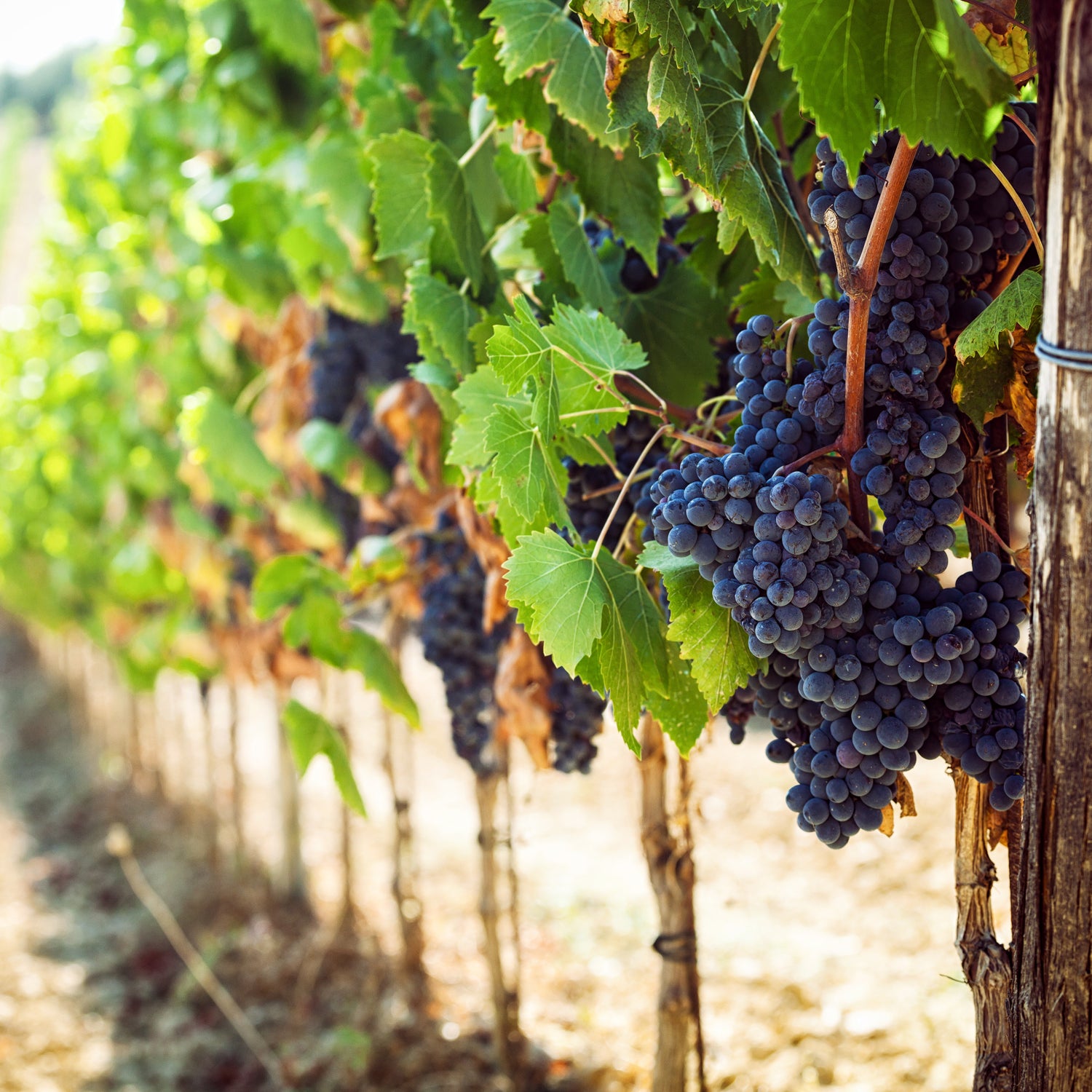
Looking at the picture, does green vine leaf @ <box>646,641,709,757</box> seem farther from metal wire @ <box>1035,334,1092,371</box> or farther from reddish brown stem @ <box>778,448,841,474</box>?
metal wire @ <box>1035,334,1092,371</box>

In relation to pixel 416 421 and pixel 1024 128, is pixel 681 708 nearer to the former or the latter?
pixel 1024 128

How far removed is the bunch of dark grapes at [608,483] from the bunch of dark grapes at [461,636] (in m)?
Result: 0.60

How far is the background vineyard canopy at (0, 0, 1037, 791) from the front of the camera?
1.11 meters

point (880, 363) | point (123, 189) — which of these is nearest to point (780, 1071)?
point (880, 363)

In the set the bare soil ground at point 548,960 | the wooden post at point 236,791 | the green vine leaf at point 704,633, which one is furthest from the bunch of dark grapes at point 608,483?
the wooden post at point 236,791

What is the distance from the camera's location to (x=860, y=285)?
3.60 ft

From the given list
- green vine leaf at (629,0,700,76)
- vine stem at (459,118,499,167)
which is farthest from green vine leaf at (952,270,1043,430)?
vine stem at (459,118,499,167)

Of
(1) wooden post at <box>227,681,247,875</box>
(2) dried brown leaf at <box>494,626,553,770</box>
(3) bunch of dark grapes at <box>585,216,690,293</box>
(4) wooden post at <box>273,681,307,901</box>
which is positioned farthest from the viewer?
(1) wooden post at <box>227,681,247,875</box>

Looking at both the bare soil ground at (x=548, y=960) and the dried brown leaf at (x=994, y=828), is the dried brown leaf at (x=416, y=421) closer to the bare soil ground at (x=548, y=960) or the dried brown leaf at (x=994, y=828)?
the bare soil ground at (x=548, y=960)

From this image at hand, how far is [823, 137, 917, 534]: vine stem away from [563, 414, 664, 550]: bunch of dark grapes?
458mm

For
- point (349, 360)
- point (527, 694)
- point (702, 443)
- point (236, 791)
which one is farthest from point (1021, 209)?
point (236, 791)

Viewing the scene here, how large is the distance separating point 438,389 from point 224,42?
1.69 meters

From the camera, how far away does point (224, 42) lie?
282cm

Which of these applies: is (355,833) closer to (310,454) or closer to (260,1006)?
(260,1006)
